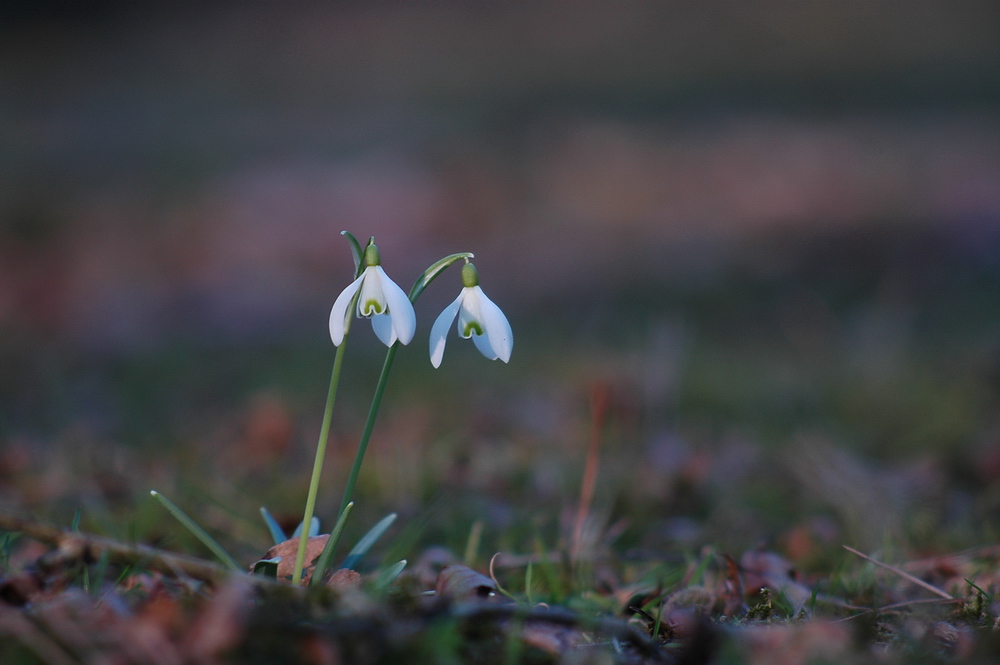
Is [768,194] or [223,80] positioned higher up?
[223,80]

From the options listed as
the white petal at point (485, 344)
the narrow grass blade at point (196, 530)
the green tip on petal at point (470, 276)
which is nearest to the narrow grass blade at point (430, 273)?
the green tip on petal at point (470, 276)

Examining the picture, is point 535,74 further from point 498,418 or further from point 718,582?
point 718,582

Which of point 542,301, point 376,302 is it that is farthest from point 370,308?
point 542,301

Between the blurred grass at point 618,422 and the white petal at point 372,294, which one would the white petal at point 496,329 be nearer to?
the white petal at point 372,294

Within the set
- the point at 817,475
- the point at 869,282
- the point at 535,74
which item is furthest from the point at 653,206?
the point at 535,74

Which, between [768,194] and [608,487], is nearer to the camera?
[608,487]

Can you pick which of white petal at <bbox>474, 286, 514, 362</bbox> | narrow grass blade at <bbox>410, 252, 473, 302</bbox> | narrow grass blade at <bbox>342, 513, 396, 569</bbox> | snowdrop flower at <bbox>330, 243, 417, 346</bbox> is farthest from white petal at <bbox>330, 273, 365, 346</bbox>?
narrow grass blade at <bbox>342, 513, 396, 569</bbox>

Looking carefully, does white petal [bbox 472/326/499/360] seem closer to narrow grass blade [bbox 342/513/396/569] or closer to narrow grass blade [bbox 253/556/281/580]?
narrow grass blade [bbox 342/513/396/569]
